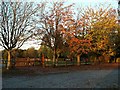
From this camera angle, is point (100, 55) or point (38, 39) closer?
point (38, 39)

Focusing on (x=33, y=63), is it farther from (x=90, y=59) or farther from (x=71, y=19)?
(x=90, y=59)

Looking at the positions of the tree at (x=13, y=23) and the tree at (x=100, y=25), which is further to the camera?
the tree at (x=100, y=25)

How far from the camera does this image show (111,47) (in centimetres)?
4722

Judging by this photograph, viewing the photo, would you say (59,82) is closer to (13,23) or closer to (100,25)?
(13,23)

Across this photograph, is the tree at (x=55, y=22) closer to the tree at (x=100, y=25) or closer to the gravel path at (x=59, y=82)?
the tree at (x=100, y=25)

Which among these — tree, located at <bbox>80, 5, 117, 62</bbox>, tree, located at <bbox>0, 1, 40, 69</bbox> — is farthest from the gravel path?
tree, located at <bbox>80, 5, 117, 62</bbox>

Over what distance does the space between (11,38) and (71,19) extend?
12079 millimetres

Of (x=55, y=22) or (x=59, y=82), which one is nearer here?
(x=59, y=82)

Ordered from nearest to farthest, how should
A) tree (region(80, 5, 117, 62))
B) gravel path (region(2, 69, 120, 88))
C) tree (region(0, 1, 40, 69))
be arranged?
1. gravel path (region(2, 69, 120, 88))
2. tree (region(0, 1, 40, 69))
3. tree (region(80, 5, 117, 62))

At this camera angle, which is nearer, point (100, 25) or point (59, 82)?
point (59, 82)

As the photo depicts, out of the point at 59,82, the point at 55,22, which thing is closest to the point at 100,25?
the point at 55,22

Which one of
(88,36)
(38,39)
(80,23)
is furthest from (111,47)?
(38,39)

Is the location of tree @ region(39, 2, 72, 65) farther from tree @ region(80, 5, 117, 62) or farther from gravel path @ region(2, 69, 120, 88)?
gravel path @ region(2, 69, 120, 88)

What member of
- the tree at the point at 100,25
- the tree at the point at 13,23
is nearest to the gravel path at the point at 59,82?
the tree at the point at 13,23
